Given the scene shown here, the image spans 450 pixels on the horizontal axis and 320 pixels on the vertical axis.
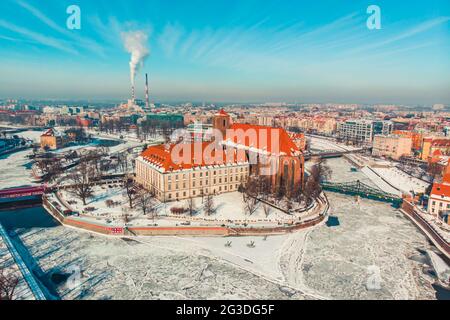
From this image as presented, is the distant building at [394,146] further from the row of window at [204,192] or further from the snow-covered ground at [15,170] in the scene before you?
the snow-covered ground at [15,170]

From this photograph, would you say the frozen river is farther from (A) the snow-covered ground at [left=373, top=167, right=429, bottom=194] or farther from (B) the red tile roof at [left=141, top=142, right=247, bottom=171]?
(A) the snow-covered ground at [left=373, top=167, right=429, bottom=194]

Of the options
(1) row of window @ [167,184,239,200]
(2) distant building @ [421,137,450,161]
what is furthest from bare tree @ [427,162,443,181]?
(1) row of window @ [167,184,239,200]

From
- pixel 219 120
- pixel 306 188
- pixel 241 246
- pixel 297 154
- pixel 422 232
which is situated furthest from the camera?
pixel 219 120

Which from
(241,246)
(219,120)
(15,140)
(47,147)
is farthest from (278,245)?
(15,140)

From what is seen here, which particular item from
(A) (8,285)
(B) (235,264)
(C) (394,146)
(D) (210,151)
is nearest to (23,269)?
(A) (8,285)

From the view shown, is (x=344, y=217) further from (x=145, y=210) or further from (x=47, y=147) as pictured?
(x=47, y=147)

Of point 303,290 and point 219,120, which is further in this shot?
point 219,120

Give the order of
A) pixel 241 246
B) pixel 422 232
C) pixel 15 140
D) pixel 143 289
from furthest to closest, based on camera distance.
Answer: pixel 15 140 → pixel 422 232 → pixel 241 246 → pixel 143 289

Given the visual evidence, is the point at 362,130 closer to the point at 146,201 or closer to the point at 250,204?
the point at 250,204
